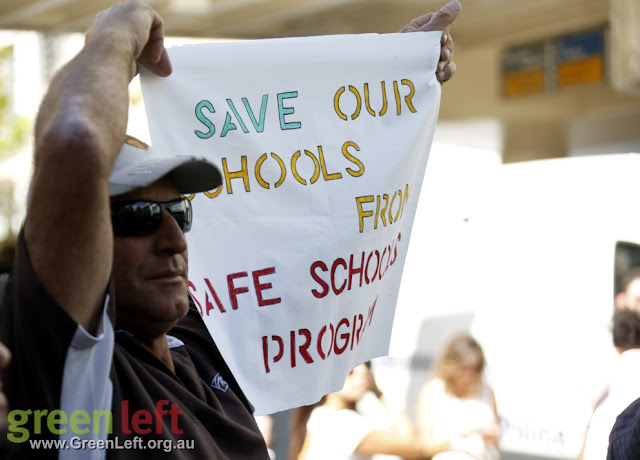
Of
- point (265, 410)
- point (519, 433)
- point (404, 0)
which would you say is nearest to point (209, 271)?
point (265, 410)

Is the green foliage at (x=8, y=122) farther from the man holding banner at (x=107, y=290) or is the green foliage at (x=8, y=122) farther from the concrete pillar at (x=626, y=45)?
the man holding banner at (x=107, y=290)

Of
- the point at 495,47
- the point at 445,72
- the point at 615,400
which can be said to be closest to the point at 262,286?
the point at 445,72

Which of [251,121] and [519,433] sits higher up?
[251,121]

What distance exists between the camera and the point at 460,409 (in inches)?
242

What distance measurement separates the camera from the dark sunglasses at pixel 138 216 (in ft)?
6.56

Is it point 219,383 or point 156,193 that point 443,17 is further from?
point 219,383

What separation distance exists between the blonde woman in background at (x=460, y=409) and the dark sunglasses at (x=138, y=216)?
4326 millimetres

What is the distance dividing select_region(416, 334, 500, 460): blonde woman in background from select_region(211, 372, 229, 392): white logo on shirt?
3.91 meters

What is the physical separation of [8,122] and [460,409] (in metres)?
11.2

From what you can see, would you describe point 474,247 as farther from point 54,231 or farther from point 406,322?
point 54,231

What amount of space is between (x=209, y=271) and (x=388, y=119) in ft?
2.26

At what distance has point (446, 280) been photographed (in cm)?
748

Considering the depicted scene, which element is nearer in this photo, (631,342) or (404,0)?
(631,342)

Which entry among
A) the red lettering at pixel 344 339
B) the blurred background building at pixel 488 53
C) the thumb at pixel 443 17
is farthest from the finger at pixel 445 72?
the blurred background building at pixel 488 53
